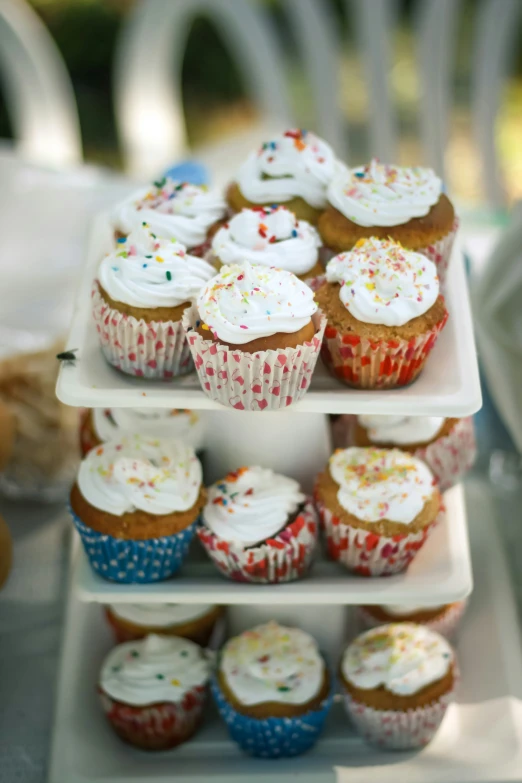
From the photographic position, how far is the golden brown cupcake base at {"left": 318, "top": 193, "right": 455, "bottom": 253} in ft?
4.33

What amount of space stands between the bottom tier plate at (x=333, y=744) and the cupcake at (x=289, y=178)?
0.68 meters

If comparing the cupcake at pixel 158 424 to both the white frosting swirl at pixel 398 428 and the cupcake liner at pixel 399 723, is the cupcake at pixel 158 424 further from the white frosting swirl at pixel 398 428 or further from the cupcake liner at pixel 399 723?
the cupcake liner at pixel 399 723

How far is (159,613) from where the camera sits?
59.0 inches

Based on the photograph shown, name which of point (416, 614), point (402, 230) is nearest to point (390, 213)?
point (402, 230)

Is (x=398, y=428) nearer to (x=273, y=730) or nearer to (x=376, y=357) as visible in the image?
(x=376, y=357)

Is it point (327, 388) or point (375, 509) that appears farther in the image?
point (375, 509)

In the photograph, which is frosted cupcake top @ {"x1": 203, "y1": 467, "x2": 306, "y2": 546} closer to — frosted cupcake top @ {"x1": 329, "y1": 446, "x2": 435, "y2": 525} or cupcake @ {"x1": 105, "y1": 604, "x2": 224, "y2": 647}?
frosted cupcake top @ {"x1": 329, "y1": 446, "x2": 435, "y2": 525}

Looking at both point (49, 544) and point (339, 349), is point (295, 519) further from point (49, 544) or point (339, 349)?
point (49, 544)

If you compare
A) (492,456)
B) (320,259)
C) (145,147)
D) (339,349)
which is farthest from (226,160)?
(339,349)

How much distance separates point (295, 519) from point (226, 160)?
151cm

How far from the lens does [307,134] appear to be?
1431 millimetres

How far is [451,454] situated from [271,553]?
328mm

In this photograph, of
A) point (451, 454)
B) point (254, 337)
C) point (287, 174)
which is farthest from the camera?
point (451, 454)

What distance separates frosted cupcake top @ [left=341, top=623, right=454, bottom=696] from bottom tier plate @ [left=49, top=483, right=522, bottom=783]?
10 centimetres
